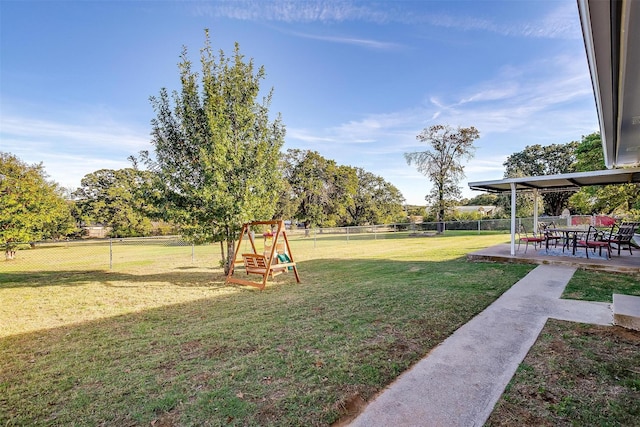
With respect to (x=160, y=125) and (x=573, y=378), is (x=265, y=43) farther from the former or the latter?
(x=573, y=378)

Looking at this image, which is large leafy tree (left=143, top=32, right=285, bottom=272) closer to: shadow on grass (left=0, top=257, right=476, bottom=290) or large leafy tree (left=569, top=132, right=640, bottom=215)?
shadow on grass (left=0, top=257, right=476, bottom=290)

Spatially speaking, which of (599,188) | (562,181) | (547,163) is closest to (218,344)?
(562,181)

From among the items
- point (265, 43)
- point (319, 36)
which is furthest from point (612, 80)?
point (319, 36)

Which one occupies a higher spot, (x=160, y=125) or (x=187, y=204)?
(x=160, y=125)

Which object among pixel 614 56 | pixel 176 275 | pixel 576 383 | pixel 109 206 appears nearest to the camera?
pixel 576 383

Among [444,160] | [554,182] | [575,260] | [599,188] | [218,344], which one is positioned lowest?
[218,344]

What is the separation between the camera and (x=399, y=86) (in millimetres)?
16562

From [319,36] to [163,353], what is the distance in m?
13.1

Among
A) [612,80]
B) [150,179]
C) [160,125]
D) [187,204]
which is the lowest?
[187,204]

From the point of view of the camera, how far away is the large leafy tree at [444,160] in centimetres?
2564

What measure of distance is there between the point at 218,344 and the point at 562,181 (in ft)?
40.2

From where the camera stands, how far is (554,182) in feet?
34.9

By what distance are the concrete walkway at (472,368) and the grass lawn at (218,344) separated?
0.65 ft

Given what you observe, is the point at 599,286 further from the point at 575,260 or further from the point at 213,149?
the point at 213,149
